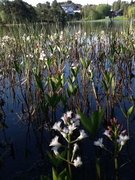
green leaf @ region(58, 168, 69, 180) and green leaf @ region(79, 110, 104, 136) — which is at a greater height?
green leaf @ region(79, 110, 104, 136)

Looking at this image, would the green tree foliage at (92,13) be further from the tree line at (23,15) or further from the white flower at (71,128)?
the white flower at (71,128)

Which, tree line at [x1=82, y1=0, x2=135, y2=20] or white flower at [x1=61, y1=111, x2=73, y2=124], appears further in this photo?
tree line at [x1=82, y1=0, x2=135, y2=20]

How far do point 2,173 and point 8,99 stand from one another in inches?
142

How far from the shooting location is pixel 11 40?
420 inches

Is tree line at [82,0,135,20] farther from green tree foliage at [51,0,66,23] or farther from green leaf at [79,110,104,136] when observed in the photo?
green leaf at [79,110,104,136]

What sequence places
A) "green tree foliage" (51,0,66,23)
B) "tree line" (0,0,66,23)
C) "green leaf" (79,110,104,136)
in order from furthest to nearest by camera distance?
1. "green tree foliage" (51,0,66,23)
2. "tree line" (0,0,66,23)
3. "green leaf" (79,110,104,136)

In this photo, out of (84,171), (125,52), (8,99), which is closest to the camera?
(84,171)

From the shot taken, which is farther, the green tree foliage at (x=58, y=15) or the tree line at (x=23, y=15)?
the green tree foliage at (x=58, y=15)

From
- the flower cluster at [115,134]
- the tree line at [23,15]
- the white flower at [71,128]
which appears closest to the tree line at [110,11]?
the tree line at [23,15]

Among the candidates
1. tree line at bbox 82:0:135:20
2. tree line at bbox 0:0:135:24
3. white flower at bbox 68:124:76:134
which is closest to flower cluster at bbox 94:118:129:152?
white flower at bbox 68:124:76:134

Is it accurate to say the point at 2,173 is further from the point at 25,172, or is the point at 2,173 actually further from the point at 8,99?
the point at 8,99

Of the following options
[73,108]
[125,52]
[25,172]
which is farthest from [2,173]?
[125,52]

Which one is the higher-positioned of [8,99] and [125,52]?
[125,52]

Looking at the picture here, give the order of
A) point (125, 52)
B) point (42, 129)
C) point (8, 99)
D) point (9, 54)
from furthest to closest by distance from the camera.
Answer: point (9, 54)
point (125, 52)
point (8, 99)
point (42, 129)
